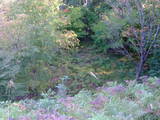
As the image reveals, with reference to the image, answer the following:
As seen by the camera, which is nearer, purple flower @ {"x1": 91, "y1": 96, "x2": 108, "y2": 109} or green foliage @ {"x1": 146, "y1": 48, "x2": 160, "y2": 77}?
purple flower @ {"x1": 91, "y1": 96, "x2": 108, "y2": 109}

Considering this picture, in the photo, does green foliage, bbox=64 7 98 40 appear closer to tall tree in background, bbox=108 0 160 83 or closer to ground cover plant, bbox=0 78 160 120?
tall tree in background, bbox=108 0 160 83

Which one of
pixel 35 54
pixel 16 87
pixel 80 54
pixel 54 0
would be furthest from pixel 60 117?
pixel 80 54

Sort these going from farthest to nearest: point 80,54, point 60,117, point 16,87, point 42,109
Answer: point 80,54 → point 16,87 → point 42,109 → point 60,117

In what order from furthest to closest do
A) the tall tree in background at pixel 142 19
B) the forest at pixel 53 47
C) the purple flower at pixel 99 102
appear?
the tall tree in background at pixel 142 19
the forest at pixel 53 47
the purple flower at pixel 99 102

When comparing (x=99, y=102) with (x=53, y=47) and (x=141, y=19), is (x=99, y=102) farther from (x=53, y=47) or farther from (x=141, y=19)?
(x=53, y=47)

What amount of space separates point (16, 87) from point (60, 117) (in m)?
7.00

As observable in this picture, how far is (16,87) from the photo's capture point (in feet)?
32.4

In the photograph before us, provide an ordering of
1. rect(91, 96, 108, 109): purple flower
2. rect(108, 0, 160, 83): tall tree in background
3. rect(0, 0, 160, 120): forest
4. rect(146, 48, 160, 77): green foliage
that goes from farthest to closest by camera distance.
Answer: rect(146, 48, 160, 77): green foliage < rect(108, 0, 160, 83): tall tree in background < rect(0, 0, 160, 120): forest < rect(91, 96, 108, 109): purple flower

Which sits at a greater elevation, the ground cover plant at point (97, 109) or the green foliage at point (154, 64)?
the ground cover plant at point (97, 109)

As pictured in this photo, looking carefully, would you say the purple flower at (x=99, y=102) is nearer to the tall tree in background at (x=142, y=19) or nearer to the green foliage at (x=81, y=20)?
the tall tree in background at (x=142, y=19)

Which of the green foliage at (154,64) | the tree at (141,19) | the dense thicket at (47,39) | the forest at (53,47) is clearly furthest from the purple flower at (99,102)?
the green foliage at (154,64)

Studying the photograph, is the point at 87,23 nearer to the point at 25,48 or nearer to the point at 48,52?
the point at 48,52

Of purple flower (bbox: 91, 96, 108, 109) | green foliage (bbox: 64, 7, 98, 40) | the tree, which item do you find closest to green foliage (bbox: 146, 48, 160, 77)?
the tree

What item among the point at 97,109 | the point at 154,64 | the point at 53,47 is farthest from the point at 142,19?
the point at 97,109
